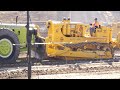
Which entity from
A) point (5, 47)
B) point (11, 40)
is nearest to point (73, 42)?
point (11, 40)

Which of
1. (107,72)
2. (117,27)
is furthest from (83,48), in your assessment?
(117,27)

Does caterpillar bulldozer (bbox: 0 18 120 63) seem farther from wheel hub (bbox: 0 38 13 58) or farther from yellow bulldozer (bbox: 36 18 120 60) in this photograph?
wheel hub (bbox: 0 38 13 58)

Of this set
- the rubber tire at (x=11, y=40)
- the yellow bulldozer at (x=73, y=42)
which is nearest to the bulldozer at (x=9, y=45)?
the rubber tire at (x=11, y=40)

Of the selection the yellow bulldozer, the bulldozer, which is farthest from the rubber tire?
the yellow bulldozer

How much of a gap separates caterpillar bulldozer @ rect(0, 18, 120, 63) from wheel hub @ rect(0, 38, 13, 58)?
0.35 m

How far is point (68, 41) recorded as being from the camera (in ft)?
49.0

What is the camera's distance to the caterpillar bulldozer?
1404 cm

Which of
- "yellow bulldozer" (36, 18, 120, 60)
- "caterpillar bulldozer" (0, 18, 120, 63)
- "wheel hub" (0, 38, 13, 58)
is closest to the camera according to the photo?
"wheel hub" (0, 38, 13, 58)

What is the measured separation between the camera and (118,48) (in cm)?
1672
